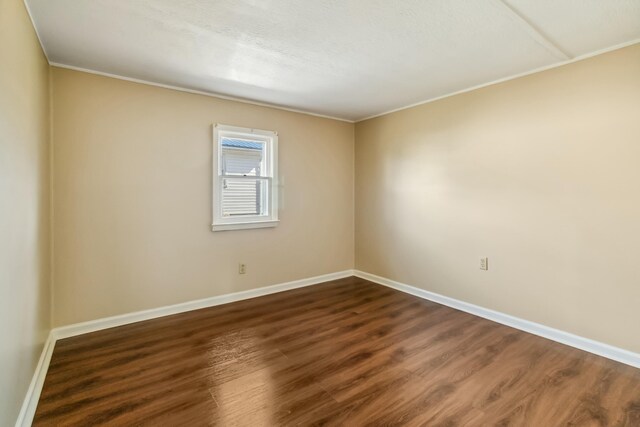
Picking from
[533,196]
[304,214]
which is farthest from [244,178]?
[533,196]

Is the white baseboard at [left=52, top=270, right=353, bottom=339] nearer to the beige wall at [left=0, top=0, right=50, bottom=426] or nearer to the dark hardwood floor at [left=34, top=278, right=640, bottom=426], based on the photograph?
the dark hardwood floor at [left=34, top=278, right=640, bottom=426]

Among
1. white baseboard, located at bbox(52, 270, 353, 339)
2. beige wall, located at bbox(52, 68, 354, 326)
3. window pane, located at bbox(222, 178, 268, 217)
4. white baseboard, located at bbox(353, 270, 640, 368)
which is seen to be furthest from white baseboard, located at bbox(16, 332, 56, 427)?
white baseboard, located at bbox(353, 270, 640, 368)

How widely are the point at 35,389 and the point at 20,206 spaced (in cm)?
110

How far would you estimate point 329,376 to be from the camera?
212 centimetres

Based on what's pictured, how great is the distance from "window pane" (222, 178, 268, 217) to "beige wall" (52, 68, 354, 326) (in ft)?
0.76

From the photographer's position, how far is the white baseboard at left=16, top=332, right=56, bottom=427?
63.7 inches

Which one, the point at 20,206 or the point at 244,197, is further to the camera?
the point at 244,197

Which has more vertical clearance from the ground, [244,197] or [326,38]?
[326,38]

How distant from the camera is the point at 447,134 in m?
3.43

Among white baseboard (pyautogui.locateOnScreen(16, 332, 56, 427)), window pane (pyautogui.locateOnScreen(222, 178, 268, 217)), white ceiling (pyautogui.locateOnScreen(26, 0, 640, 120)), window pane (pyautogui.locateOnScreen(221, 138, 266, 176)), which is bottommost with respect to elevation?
white baseboard (pyautogui.locateOnScreen(16, 332, 56, 427))

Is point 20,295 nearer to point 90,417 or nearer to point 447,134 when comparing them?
point 90,417

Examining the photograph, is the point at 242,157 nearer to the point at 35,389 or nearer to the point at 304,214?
the point at 304,214

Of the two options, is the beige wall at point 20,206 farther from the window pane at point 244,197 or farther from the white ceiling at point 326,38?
the window pane at point 244,197

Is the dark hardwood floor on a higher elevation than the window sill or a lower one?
lower
